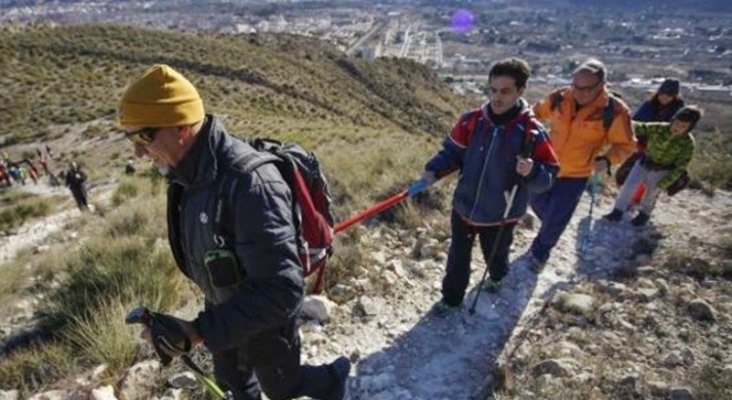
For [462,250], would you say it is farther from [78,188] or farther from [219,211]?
[78,188]

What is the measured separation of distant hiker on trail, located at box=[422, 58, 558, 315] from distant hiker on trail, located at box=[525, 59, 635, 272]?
3.02ft

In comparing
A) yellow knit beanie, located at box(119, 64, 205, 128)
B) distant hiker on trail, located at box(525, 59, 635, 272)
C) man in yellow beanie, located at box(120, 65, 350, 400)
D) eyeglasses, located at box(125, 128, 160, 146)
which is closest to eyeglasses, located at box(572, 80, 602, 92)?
distant hiker on trail, located at box(525, 59, 635, 272)

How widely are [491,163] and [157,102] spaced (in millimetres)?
2522

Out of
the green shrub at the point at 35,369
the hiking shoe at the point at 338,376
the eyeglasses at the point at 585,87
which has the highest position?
the eyeglasses at the point at 585,87

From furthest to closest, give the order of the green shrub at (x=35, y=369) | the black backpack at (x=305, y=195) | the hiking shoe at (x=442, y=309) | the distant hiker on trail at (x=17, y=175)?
1. the distant hiker on trail at (x=17, y=175)
2. the hiking shoe at (x=442, y=309)
3. the green shrub at (x=35, y=369)
4. the black backpack at (x=305, y=195)

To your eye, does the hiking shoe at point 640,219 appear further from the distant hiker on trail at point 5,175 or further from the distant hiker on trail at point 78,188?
the distant hiker on trail at point 5,175

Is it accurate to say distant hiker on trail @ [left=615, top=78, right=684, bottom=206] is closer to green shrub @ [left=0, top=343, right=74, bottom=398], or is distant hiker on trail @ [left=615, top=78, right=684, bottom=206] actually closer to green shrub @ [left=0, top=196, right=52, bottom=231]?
green shrub @ [left=0, top=343, right=74, bottom=398]

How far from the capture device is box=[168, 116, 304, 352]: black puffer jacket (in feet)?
6.80

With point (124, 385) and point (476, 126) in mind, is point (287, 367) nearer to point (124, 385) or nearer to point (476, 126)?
point (124, 385)

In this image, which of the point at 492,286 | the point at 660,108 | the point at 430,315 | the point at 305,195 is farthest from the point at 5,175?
the point at 305,195

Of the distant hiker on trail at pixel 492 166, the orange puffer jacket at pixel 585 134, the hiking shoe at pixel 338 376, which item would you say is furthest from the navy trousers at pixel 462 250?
the hiking shoe at pixel 338 376

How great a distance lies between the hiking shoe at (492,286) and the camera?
478 centimetres

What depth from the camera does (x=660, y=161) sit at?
6480mm

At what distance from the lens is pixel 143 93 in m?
2.09
